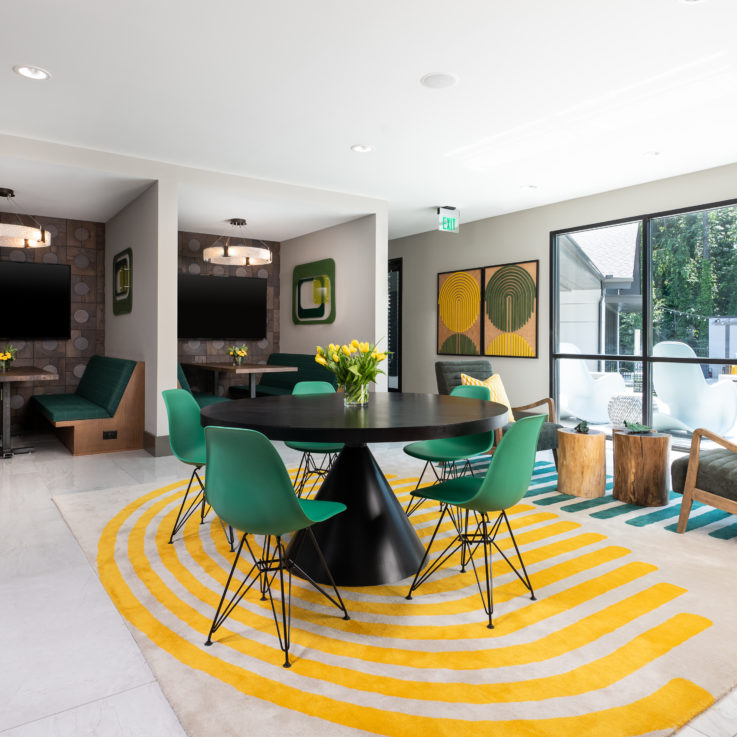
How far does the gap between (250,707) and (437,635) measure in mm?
782

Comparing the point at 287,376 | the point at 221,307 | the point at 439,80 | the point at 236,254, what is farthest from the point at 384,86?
the point at 221,307

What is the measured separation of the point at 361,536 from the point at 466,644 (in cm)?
74

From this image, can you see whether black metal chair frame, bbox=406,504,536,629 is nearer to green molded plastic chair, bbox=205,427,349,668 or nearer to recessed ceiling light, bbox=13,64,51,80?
green molded plastic chair, bbox=205,427,349,668

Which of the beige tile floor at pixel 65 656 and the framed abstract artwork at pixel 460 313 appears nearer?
the beige tile floor at pixel 65 656

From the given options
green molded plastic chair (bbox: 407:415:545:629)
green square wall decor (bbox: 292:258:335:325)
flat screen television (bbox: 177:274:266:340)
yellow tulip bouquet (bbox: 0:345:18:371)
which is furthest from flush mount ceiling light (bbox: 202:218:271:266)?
green molded plastic chair (bbox: 407:415:545:629)

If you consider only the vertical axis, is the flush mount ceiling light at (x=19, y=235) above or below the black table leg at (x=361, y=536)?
above

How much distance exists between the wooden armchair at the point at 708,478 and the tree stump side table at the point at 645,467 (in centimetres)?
31

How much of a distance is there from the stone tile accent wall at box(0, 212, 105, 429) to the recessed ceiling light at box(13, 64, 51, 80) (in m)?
3.88

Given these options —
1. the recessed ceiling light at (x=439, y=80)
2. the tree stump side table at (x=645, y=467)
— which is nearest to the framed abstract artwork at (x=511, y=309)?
the tree stump side table at (x=645, y=467)

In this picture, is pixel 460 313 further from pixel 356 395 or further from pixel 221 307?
pixel 356 395

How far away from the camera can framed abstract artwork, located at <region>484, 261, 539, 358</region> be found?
705 cm

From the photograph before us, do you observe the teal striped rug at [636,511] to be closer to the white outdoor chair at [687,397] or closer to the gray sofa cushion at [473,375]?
the gray sofa cushion at [473,375]

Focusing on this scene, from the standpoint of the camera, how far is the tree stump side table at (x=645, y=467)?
3914 mm

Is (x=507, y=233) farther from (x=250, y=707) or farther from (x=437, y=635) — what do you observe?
(x=250, y=707)
